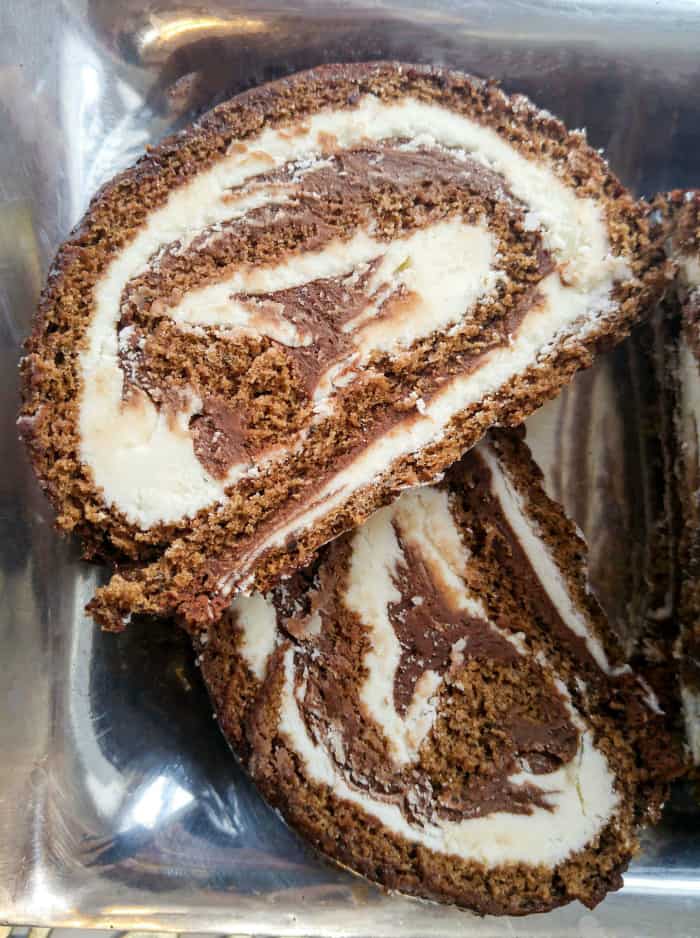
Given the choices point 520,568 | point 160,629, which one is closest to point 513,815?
point 520,568

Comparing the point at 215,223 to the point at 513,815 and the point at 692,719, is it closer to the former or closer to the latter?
the point at 513,815

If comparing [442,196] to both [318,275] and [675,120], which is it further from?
[675,120]

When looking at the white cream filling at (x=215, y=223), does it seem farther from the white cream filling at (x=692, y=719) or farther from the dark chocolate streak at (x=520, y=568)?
the white cream filling at (x=692, y=719)

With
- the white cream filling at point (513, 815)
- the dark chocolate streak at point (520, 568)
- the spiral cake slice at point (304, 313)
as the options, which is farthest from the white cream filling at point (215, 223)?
the white cream filling at point (513, 815)

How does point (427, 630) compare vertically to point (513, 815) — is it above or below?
above

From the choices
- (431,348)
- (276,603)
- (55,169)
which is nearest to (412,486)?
(431,348)
